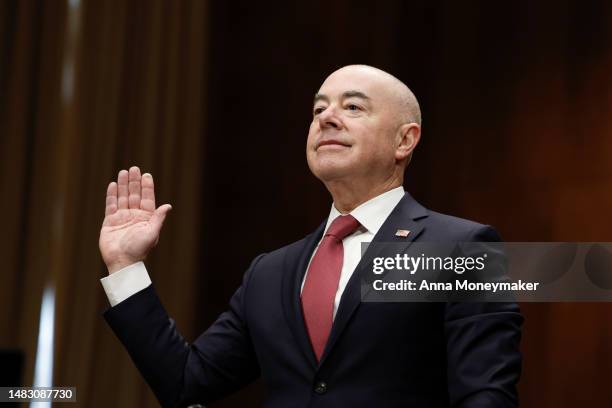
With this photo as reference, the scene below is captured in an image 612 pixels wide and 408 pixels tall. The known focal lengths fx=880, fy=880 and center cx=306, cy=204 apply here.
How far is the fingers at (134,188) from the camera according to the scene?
79.0 inches

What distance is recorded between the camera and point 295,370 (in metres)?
1.75

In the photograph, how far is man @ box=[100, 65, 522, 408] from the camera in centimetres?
167

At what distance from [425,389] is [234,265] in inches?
93.1

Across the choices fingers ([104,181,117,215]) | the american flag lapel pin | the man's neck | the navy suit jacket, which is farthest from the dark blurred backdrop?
the american flag lapel pin

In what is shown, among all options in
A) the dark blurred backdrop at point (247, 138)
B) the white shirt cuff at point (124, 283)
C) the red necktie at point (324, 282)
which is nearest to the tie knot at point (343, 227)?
the red necktie at point (324, 282)

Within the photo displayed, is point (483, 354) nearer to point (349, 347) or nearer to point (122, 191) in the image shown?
point (349, 347)

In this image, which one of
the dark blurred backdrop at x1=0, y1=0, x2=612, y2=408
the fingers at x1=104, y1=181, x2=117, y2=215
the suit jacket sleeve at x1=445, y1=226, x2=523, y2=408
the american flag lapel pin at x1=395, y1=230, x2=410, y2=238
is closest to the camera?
the suit jacket sleeve at x1=445, y1=226, x2=523, y2=408

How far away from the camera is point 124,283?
1.88 meters

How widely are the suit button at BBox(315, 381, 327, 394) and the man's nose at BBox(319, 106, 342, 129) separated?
62 cm

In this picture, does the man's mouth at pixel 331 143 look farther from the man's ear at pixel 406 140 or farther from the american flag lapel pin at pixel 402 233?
the american flag lapel pin at pixel 402 233

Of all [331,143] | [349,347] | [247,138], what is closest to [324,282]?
[349,347]

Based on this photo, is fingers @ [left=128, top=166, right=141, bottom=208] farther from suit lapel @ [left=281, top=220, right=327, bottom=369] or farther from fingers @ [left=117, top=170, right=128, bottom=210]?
suit lapel @ [left=281, top=220, right=327, bottom=369]

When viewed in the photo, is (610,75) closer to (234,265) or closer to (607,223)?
(607,223)

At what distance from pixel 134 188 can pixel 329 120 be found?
0.48 meters
